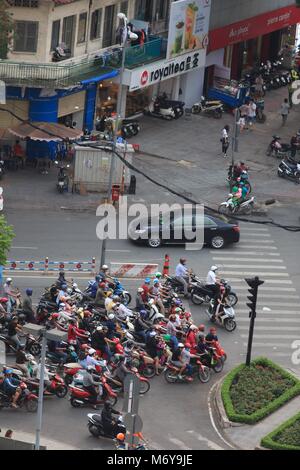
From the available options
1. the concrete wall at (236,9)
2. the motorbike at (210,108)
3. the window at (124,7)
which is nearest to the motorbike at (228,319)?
the window at (124,7)

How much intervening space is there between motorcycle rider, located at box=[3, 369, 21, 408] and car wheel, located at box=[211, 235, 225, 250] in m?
16.0

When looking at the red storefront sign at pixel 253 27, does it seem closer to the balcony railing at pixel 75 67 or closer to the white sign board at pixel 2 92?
the balcony railing at pixel 75 67

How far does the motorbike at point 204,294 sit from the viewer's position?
45.8 metres

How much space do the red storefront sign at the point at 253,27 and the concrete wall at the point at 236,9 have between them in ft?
0.87

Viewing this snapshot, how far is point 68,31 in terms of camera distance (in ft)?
199

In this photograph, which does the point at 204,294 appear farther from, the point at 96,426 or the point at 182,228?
the point at 96,426

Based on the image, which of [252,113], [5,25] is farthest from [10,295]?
[252,113]

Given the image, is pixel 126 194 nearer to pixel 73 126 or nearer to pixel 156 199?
pixel 156 199

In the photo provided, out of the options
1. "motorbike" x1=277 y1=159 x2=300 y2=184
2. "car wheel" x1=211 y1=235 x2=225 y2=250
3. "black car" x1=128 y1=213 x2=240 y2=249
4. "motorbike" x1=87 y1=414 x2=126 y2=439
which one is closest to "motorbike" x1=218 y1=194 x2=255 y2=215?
"black car" x1=128 y1=213 x2=240 y2=249

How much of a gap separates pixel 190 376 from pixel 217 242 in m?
11.9

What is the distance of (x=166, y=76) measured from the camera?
221ft

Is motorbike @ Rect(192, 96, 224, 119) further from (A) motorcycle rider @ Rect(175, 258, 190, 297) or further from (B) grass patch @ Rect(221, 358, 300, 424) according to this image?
(B) grass patch @ Rect(221, 358, 300, 424)

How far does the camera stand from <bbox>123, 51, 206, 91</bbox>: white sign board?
64.1 meters
